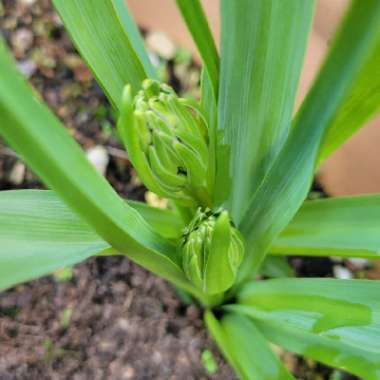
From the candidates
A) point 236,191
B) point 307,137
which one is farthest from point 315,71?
point 307,137

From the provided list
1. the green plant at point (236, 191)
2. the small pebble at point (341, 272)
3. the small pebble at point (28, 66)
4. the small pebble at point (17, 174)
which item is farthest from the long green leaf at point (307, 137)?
the small pebble at point (28, 66)

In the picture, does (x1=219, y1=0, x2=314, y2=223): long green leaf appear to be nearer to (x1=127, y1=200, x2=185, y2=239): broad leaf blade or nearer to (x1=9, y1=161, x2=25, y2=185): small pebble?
(x1=127, y1=200, x2=185, y2=239): broad leaf blade

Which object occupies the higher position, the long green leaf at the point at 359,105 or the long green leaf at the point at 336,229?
the long green leaf at the point at 359,105

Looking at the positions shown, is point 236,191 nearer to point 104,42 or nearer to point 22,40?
point 104,42

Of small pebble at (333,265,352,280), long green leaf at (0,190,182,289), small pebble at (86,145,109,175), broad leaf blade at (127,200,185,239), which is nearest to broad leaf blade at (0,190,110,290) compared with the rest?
long green leaf at (0,190,182,289)

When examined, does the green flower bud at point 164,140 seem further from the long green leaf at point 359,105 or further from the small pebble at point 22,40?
the small pebble at point 22,40

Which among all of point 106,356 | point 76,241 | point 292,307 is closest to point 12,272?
point 76,241

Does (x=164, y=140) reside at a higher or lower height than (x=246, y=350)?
higher

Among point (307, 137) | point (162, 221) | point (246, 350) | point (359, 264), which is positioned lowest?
point (359, 264)
